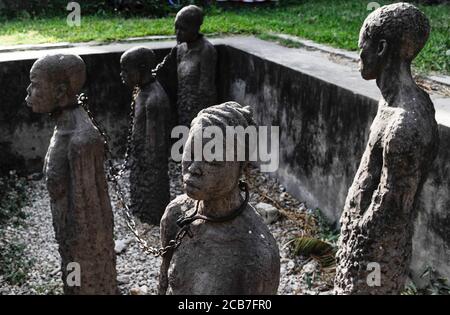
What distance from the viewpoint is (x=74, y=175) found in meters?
3.76

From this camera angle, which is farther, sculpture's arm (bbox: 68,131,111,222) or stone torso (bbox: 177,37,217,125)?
stone torso (bbox: 177,37,217,125)

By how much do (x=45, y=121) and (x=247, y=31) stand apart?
3.66 m

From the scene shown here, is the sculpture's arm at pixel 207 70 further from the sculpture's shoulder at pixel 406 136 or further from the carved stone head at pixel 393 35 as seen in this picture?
the sculpture's shoulder at pixel 406 136

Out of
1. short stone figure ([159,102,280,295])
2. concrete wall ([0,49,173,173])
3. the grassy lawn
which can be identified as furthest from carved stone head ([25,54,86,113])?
the grassy lawn

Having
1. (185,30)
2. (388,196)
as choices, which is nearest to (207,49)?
(185,30)

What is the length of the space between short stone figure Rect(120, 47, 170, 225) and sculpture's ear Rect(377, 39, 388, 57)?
2.94 m

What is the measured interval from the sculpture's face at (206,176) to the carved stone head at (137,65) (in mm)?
3659

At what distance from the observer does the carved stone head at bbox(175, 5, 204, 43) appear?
24.0ft

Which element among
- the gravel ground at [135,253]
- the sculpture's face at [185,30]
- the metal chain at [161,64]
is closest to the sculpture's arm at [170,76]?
the metal chain at [161,64]

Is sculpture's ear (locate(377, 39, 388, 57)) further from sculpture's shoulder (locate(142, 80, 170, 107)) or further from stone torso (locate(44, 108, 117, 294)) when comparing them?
sculpture's shoulder (locate(142, 80, 170, 107))

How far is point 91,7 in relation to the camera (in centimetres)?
1283

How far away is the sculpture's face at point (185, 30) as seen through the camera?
735 centimetres
